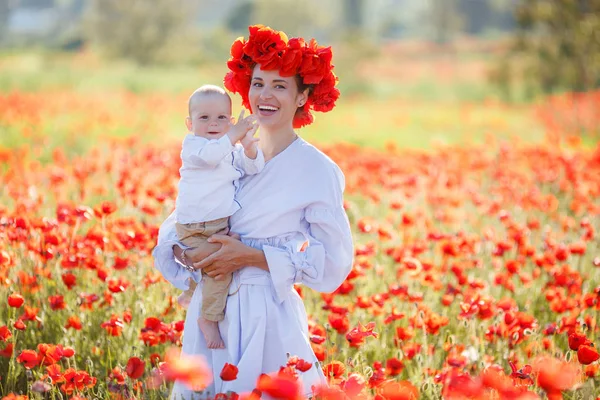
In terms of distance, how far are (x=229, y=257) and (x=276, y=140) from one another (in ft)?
1.49

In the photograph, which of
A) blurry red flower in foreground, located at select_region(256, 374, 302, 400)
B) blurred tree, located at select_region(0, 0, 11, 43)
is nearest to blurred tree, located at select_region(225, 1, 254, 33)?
blurred tree, located at select_region(0, 0, 11, 43)

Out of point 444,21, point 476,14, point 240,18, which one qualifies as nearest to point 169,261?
point 444,21

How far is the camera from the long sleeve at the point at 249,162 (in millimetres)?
2705

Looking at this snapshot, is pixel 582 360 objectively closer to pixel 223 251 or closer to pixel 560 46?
pixel 223 251

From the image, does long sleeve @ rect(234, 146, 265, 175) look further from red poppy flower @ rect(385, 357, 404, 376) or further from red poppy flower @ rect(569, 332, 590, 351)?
red poppy flower @ rect(569, 332, 590, 351)

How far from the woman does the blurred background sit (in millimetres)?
5448

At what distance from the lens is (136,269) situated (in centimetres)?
394

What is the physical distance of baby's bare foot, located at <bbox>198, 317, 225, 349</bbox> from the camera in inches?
107

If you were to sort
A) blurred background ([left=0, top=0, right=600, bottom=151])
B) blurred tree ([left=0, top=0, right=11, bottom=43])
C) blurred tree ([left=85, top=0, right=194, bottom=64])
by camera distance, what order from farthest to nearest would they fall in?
1. blurred tree ([left=0, top=0, right=11, bottom=43])
2. blurred tree ([left=85, top=0, right=194, bottom=64])
3. blurred background ([left=0, top=0, right=600, bottom=151])

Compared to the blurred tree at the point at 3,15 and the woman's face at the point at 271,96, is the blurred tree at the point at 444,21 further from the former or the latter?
the woman's face at the point at 271,96

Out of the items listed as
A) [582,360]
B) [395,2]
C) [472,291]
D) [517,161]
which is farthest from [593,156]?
[395,2]

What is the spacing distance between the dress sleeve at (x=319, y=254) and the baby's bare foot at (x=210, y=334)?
0.25 metres

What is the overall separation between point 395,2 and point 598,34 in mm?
A: 82963

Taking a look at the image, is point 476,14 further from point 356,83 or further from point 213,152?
point 213,152
